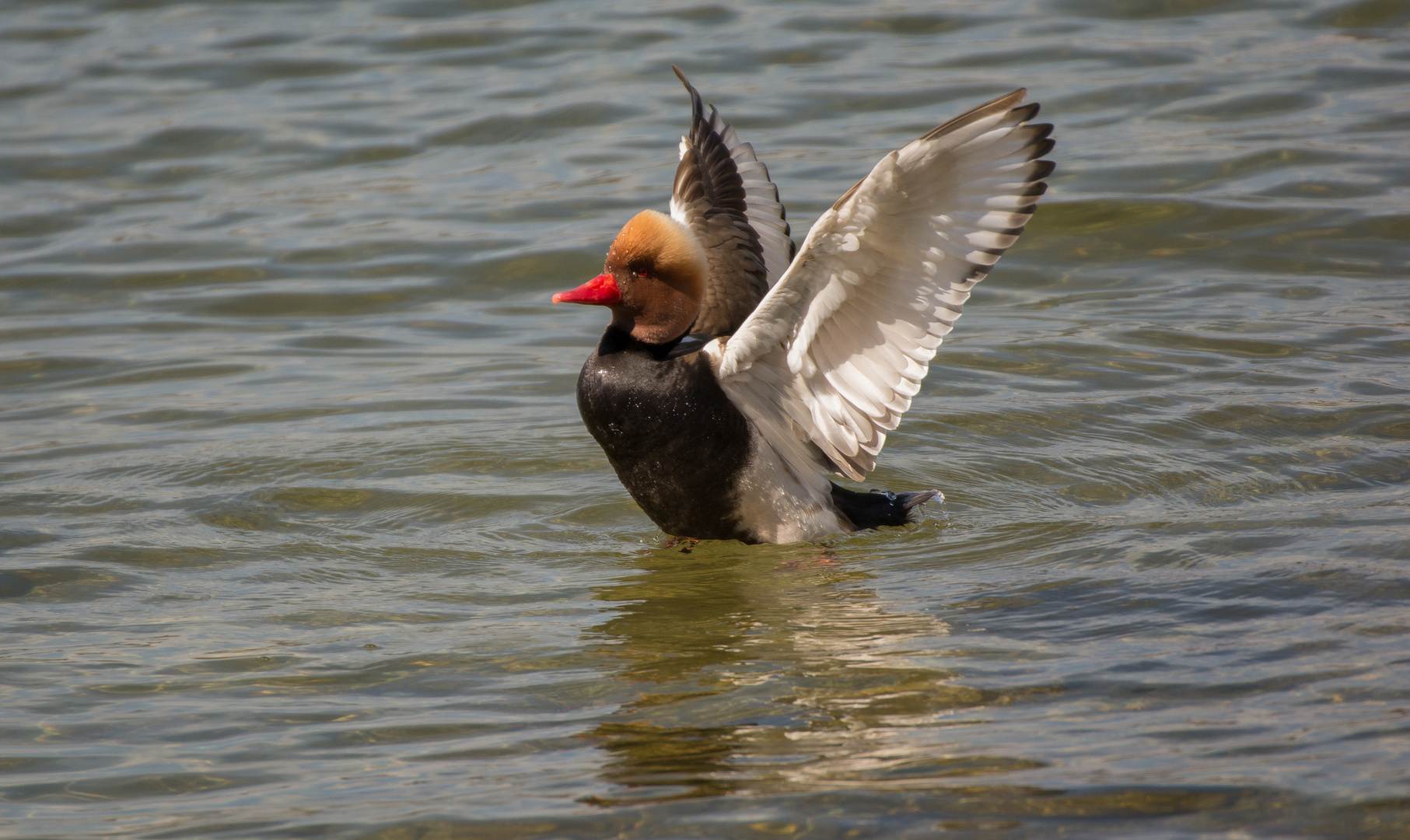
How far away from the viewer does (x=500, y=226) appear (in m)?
9.39

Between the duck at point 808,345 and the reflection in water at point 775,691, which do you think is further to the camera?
the duck at point 808,345

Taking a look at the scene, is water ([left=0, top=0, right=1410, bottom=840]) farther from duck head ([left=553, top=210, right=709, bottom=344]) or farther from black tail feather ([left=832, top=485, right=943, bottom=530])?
duck head ([left=553, top=210, right=709, bottom=344])

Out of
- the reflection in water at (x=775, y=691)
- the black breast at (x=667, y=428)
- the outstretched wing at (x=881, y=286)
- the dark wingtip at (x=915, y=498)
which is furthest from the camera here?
the dark wingtip at (x=915, y=498)

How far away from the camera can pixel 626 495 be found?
5.74 meters

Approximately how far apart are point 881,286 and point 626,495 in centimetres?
166

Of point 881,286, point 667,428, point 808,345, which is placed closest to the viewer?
point 881,286

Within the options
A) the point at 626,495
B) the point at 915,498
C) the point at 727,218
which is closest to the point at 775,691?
the point at 915,498

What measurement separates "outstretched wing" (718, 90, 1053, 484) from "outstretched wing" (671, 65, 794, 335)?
75cm

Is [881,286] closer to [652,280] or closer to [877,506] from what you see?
[652,280]

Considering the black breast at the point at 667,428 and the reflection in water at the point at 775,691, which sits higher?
the black breast at the point at 667,428

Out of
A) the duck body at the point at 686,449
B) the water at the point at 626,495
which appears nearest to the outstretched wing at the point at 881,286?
the duck body at the point at 686,449

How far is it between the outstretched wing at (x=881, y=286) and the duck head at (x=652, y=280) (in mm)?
307

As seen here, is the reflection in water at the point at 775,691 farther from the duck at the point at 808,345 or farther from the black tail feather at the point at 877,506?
the black tail feather at the point at 877,506

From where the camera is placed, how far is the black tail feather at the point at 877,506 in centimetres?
525
